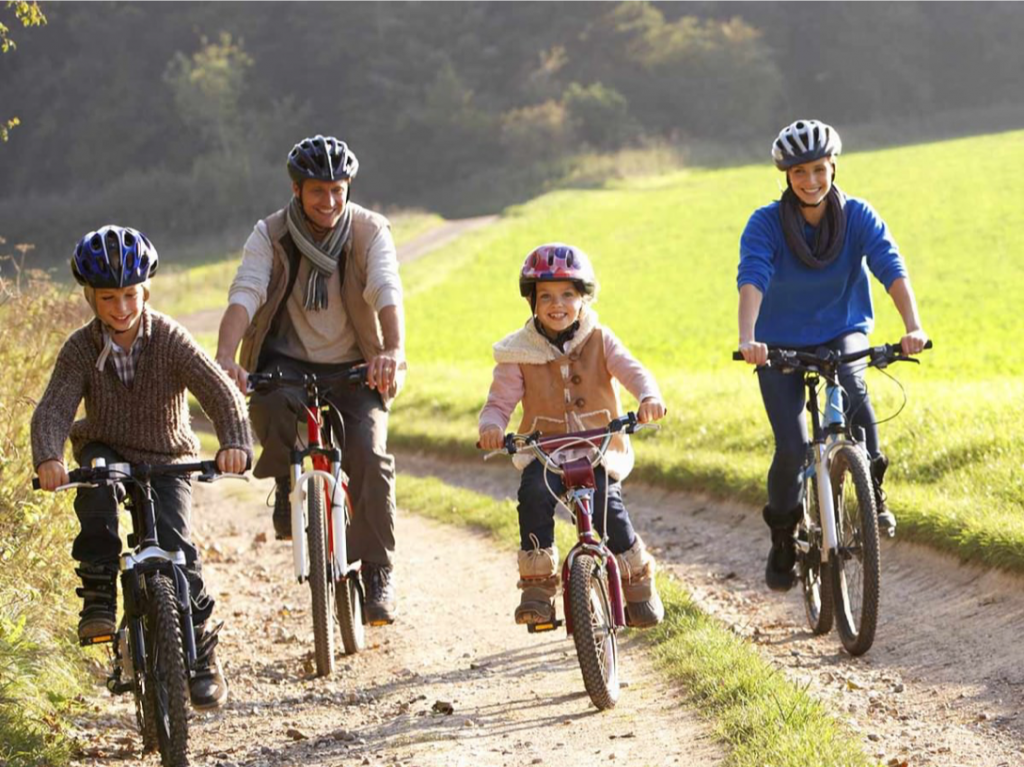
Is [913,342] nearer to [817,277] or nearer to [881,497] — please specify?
[817,277]

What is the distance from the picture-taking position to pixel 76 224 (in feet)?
246

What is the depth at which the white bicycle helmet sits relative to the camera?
748 cm

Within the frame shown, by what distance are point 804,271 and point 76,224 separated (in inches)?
2830

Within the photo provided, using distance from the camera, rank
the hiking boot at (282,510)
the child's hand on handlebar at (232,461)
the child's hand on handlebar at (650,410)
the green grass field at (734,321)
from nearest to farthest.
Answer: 1. the child's hand on handlebar at (232,461)
2. the child's hand on handlebar at (650,410)
3. the hiking boot at (282,510)
4. the green grass field at (734,321)

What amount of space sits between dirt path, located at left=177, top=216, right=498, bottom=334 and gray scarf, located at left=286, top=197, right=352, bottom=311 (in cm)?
3161

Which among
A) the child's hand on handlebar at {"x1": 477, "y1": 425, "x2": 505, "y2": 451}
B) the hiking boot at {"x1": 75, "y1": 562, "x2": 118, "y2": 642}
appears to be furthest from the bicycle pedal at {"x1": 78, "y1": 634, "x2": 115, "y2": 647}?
the child's hand on handlebar at {"x1": 477, "y1": 425, "x2": 505, "y2": 451}

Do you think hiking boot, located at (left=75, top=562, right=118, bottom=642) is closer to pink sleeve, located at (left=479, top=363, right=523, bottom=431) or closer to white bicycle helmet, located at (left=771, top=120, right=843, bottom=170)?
pink sleeve, located at (left=479, top=363, right=523, bottom=431)

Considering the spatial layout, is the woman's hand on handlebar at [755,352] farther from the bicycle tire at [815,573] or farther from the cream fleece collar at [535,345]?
the bicycle tire at [815,573]

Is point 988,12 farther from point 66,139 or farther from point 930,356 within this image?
point 930,356

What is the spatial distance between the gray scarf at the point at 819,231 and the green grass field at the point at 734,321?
2.00m

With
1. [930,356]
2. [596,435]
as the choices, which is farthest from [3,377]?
[930,356]

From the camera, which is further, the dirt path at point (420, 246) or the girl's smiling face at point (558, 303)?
the dirt path at point (420, 246)

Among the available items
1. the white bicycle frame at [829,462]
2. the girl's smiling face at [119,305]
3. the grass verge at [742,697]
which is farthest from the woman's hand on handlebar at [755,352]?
the girl's smiling face at [119,305]

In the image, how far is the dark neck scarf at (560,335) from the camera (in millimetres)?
7047
